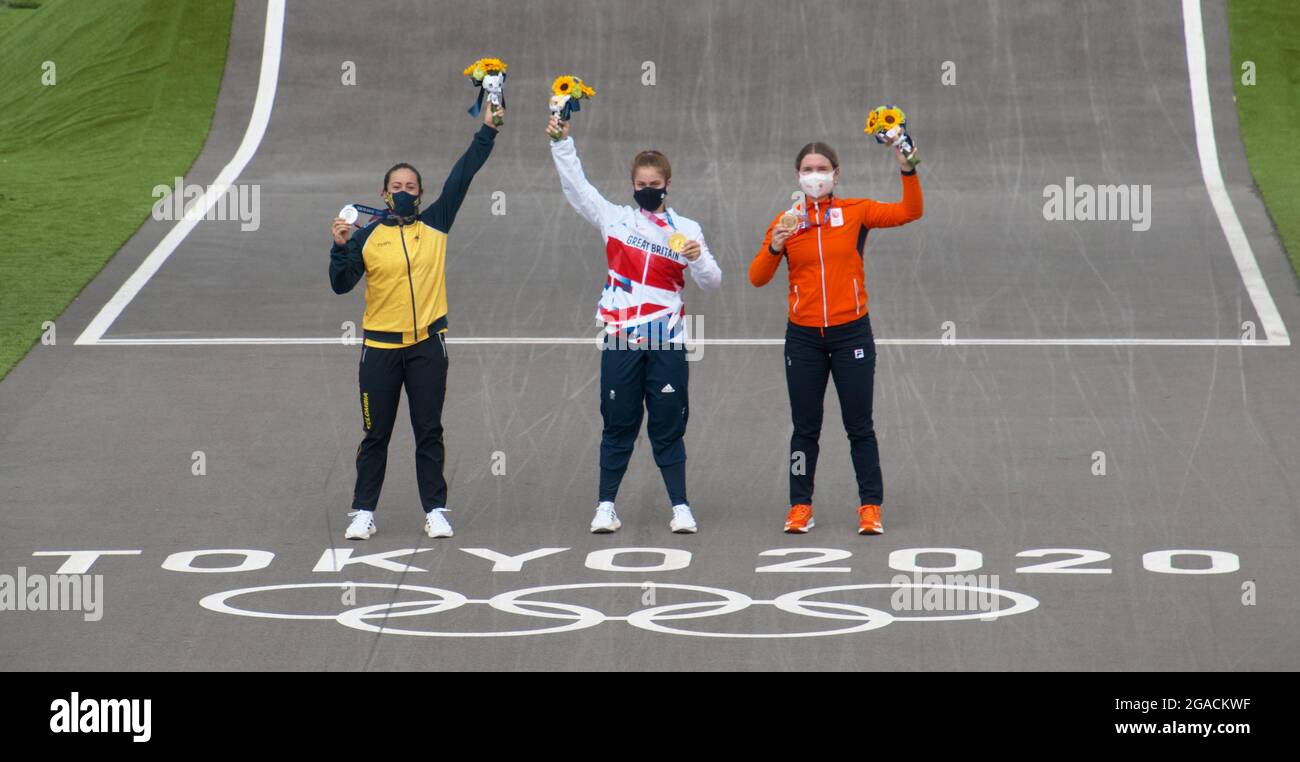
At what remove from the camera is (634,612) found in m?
7.93

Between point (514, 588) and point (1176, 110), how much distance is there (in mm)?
16376

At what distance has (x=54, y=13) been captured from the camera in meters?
29.1

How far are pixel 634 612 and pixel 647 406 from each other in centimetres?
171

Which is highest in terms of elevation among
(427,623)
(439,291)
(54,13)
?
(54,13)

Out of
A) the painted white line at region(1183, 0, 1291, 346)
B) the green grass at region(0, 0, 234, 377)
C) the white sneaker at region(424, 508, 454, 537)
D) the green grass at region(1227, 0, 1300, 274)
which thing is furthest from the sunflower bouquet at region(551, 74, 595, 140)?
the green grass at region(1227, 0, 1300, 274)

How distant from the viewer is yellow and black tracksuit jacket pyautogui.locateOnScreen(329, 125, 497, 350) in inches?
363

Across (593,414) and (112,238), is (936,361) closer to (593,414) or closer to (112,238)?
(593,414)

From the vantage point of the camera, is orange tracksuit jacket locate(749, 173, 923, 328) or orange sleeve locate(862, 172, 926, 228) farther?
orange tracksuit jacket locate(749, 173, 923, 328)

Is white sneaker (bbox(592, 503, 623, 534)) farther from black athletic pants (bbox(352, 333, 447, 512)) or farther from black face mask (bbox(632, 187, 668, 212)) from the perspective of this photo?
black face mask (bbox(632, 187, 668, 212))

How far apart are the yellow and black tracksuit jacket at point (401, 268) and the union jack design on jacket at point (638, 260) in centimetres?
51

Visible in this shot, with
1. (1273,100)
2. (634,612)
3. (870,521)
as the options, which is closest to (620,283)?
(870,521)

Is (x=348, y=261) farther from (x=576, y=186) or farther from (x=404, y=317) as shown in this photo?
(x=576, y=186)

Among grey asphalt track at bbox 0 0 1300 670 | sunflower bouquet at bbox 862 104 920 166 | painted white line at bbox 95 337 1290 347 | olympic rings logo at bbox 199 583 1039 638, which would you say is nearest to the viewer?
olympic rings logo at bbox 199 583 1039 638

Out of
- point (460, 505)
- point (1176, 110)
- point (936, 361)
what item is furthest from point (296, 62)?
point (460, 505)
